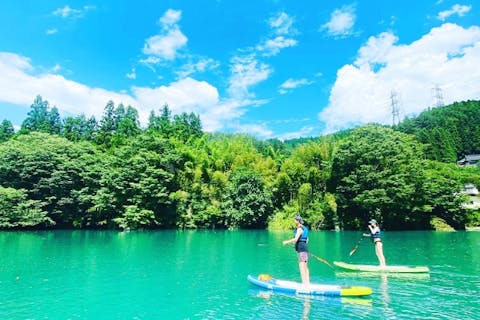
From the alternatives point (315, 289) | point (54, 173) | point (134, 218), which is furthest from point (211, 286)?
point (54, 173)

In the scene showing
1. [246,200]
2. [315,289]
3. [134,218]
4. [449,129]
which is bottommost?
[315,289]

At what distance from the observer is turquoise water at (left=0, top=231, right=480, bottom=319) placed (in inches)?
406

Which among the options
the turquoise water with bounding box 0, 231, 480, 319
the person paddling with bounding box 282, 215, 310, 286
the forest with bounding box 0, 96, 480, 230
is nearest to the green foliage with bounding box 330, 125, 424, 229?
the forest with bounding box 0, 96, 480, 230

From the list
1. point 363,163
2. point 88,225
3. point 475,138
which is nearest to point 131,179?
point 88,225

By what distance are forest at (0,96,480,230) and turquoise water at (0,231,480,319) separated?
64.7 feet

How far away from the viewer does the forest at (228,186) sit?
4144 cm

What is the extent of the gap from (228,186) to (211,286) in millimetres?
33106

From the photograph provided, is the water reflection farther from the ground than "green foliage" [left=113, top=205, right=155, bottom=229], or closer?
closer

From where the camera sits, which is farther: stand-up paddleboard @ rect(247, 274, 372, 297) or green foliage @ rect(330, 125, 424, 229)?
green foliage @ rect(330, 125, 424, 229)

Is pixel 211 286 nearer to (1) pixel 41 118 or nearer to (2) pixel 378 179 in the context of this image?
(2) pixel 378 179

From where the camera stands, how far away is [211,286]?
13.5m

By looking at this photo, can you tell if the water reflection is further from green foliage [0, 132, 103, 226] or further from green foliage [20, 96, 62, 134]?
green foliage [20, 96, 62, 134]

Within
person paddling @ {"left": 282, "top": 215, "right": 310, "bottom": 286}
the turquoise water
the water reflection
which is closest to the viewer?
the turquoise water

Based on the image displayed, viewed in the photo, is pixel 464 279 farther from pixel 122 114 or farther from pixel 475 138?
pixel 475 138
